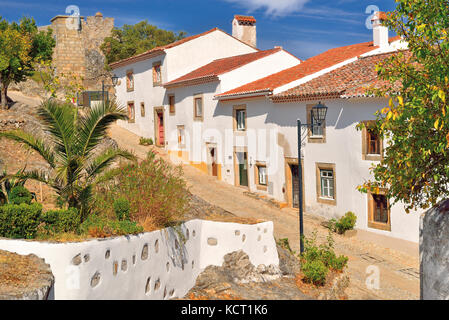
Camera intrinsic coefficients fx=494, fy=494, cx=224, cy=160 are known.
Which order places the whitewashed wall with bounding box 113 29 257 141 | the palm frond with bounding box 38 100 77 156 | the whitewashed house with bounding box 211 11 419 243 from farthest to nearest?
1. the whitewashed wall with bounding box 113 29 257 141
2. the whitewashed house with bounding box 211 11 419 243
3. the palm frond with bounding box 38 100 77 156

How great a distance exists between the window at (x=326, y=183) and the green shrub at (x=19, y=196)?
15096 millimetres

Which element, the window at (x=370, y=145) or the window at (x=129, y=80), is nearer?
the window at (x=370, y=145)

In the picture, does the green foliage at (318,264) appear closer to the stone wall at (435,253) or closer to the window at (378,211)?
the window at (378,211)

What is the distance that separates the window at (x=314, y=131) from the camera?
24.0 m

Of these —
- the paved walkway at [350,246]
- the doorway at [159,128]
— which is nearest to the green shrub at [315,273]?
the paved walkway at [350,246]

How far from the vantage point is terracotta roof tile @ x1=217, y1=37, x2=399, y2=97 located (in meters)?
26.8

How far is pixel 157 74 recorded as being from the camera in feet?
123

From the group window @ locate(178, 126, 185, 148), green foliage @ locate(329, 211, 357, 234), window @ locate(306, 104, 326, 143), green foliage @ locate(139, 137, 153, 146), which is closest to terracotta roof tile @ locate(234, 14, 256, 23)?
window @ locate(178, 126, 185, 148)

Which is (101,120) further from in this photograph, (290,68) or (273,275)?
(290,68)

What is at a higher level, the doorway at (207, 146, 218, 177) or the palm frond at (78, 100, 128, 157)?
the palm frond at (78, 100, 128, 157)

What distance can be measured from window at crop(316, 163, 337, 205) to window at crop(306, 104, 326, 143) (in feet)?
4.05

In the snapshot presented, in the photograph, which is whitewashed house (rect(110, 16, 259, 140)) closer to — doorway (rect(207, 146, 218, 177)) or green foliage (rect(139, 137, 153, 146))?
green foliage (rect(139, 137, 153, 146))

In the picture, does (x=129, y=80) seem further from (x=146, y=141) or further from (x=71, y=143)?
(x=71, y=143)

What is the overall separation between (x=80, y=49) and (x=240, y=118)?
30.8 meters
